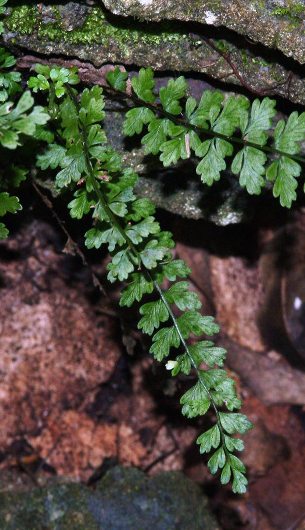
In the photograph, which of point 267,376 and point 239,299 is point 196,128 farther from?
point 267,376

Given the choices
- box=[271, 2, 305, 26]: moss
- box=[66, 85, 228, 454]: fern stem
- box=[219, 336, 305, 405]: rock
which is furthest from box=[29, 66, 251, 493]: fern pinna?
box=[219, 336, 305, 405]: rock

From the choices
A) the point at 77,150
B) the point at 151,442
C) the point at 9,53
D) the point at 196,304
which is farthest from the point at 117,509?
the point at 9,53

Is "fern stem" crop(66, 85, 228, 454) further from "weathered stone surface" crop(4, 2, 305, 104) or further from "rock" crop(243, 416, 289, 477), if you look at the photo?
"rock" crop(243, 416, 289, 477)

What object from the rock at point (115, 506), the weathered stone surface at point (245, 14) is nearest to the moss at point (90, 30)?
the weathered stone surface at point (245, 14)

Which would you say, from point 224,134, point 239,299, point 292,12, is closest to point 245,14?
point 292,12

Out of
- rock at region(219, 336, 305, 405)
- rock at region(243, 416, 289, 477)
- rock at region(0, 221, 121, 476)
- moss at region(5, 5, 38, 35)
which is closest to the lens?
moss at region(5, 5, 38, 35)

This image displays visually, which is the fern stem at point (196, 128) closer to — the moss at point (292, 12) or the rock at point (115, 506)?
the moss at point (292, 12)
